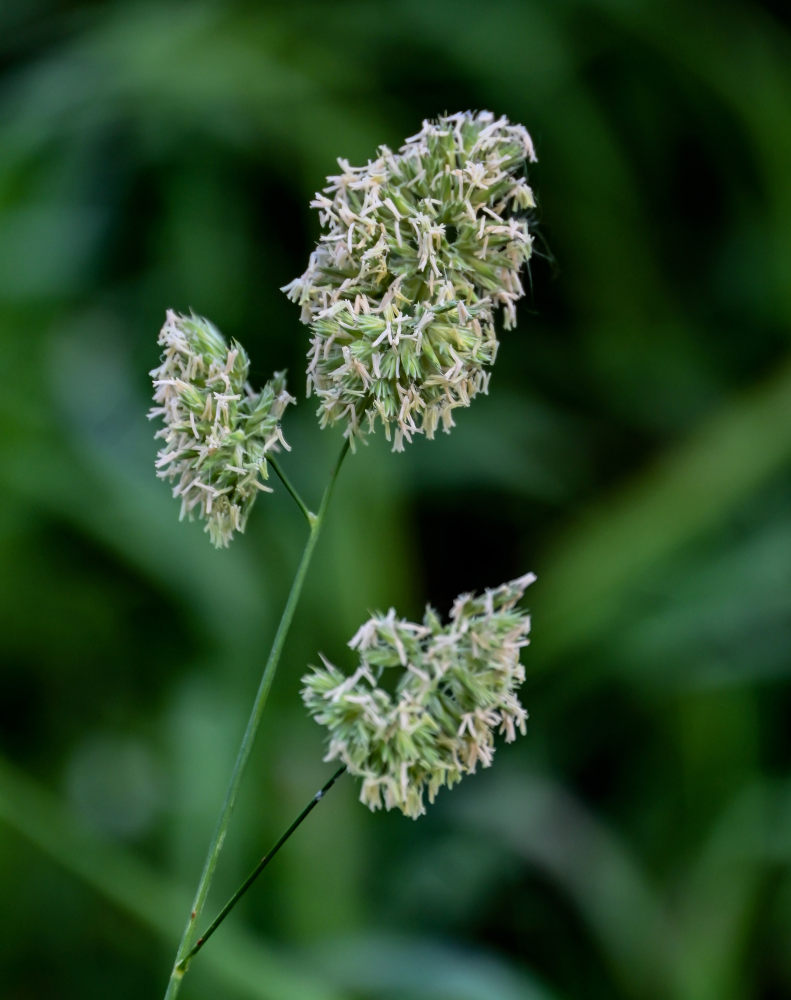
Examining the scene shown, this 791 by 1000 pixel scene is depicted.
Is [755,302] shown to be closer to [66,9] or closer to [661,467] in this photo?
[661,467]

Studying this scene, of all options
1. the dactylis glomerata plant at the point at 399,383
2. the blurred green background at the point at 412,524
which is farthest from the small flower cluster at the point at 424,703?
the blurred green background at the point at 412,524

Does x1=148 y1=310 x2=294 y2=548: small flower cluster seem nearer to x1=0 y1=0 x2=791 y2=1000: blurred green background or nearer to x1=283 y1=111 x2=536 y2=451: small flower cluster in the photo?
x1=283 y1=111 x2=536 y2=451: small flower cluster

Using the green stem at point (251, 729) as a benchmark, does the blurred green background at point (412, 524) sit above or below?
above

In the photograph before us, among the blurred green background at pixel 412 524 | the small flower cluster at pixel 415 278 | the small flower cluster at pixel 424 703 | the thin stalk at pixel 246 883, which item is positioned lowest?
the thin stalk at pixel 246 883

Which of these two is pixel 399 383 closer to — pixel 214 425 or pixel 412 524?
pixel 214 425

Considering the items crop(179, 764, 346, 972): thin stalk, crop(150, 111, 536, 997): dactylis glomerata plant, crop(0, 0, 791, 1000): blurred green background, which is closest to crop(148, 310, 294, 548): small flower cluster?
crop(150, 111, 536, 997): dactylis glomerata plant

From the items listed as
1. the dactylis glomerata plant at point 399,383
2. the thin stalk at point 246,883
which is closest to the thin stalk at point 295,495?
the dactylis glomerata plant at point 399,383

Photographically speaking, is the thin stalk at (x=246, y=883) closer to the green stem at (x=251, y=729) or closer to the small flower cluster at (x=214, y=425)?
the green stem at (x=251, y=729)

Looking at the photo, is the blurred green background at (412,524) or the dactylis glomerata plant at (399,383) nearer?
the dactylis glomerata plant at (399,383)
